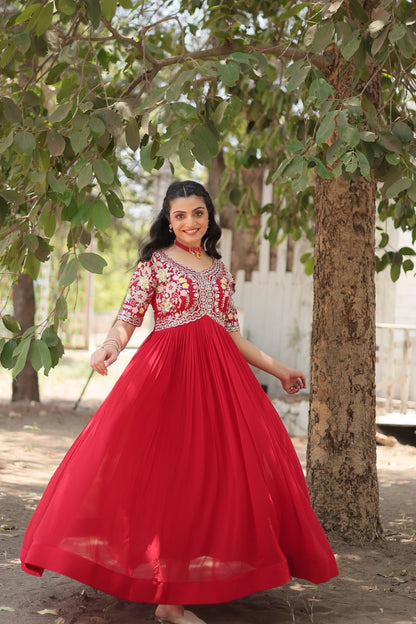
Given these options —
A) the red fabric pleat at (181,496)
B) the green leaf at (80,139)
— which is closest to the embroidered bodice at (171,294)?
the red fabric pleat at (181,496)

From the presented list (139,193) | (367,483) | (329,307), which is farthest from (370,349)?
(139,193)

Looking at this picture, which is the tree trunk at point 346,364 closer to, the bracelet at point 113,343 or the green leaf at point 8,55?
the bracelet at point 113,343

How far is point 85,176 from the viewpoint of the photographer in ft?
8.33

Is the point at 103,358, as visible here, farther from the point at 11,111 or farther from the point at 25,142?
the point at 11,111

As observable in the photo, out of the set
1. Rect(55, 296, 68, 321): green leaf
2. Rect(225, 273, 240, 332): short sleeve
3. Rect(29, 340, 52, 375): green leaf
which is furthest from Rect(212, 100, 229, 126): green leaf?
Rect(29, 340, 52, 375): green leaf

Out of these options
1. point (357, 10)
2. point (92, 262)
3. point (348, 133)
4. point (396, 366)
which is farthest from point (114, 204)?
point (396, 366)

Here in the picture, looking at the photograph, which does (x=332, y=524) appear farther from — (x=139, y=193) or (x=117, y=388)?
(x=139, y=193)

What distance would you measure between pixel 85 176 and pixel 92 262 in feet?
0.95

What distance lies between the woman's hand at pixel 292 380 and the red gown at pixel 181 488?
243 mm

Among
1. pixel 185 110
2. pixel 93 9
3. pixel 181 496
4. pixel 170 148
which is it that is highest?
pixel 93 9

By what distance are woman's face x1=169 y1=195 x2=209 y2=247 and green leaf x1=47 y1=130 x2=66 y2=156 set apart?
451mm

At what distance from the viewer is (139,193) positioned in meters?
12.5

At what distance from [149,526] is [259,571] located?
14.9 inches

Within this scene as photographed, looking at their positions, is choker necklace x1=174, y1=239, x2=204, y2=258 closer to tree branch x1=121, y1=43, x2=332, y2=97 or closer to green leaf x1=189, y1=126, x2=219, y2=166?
green leaf x1=189, y1=126, x2=219, y2=166
